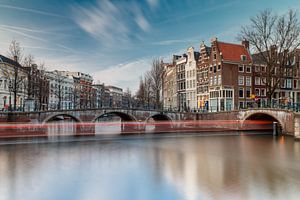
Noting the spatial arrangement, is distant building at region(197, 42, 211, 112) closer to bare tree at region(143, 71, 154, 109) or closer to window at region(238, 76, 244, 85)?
window at region(238, 76, 244, 85)

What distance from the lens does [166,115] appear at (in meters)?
40.8

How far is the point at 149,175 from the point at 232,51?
4033 cm

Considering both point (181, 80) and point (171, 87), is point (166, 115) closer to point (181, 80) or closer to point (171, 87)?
point (181, 80)

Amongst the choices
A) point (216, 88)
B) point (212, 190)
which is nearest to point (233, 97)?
point (216, 88)

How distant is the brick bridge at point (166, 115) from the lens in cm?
2820

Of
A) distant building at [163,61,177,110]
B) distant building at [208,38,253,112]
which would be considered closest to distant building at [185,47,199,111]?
distant building at [208,38,253,112]

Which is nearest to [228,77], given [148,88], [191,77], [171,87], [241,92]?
[241,92]

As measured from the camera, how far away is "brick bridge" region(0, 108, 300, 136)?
2820 cm

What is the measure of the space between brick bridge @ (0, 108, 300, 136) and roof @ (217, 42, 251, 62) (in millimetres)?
11848

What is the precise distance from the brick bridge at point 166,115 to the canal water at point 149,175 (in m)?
Answer: 8.85

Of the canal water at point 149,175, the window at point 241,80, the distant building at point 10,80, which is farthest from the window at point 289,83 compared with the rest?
the distant building at point 10,80

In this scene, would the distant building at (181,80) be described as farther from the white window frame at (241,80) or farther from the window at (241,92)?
the white window frame at (241,80)

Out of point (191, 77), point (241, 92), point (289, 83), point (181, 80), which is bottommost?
point (241, 92)

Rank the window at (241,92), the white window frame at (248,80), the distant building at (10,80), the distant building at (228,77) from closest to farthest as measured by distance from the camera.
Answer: the distant building at (10,80) < the distant building at (228,77) < the window at (241,92) < the white window frame at (248,80)
